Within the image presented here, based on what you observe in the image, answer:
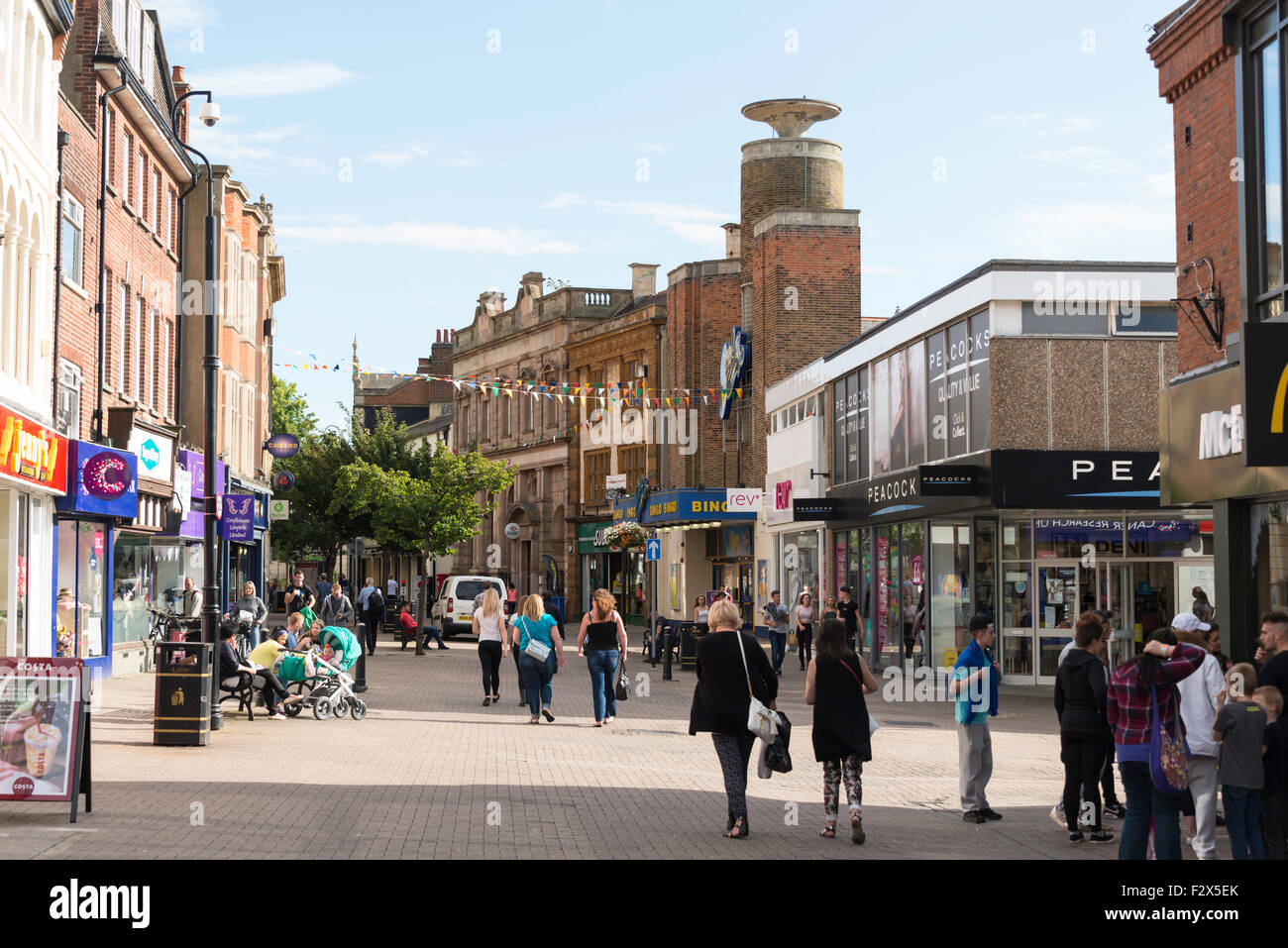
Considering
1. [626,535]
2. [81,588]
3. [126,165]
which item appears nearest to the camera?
[81,588]

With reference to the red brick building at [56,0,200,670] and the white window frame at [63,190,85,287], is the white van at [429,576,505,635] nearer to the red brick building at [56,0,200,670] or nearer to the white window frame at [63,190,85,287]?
the red brick building at [56,0,200,670]

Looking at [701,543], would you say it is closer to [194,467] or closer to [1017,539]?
[194,467]

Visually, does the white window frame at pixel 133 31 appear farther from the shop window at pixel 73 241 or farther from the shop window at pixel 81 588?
the shop window at pixel 81 588

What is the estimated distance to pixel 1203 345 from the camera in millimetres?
15477

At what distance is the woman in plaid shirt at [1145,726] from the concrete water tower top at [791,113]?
4085 cm

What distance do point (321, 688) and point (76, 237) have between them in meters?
8.07

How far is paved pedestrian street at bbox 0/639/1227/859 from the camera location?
10.4 metres

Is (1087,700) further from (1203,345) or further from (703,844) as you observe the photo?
(1203,345)

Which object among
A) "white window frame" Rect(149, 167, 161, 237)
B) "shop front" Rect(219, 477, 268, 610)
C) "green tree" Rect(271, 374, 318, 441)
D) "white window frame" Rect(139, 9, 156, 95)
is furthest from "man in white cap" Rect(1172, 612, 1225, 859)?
"green tree" Rect(271, 374, 318, 441)

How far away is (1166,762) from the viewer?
909 centimetres

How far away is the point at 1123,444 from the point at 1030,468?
1817 millimetres

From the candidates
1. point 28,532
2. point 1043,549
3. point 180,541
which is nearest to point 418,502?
point 180,541

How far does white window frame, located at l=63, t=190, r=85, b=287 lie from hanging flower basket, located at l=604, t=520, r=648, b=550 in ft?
91.2
